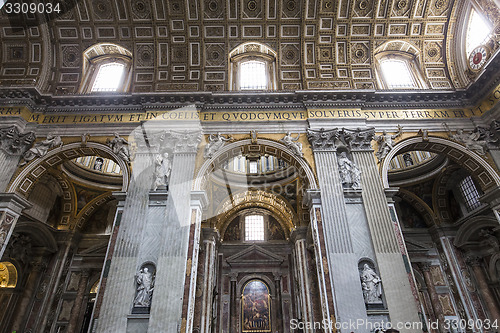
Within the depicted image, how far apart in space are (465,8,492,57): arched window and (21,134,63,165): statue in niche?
52.5 ft

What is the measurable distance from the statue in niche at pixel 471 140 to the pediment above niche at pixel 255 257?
34.4ft

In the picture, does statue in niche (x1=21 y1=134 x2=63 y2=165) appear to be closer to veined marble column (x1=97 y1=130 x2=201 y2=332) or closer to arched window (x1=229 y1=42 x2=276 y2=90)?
veined marble column (x1=97 y1=130 x2=201 y2=332)

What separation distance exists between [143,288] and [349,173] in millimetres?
7429

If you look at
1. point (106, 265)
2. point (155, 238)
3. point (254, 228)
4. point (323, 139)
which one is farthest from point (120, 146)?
point (254, 228)

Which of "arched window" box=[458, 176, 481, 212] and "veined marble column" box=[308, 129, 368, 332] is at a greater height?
"arched window" box=[458, 176, 481, 212]

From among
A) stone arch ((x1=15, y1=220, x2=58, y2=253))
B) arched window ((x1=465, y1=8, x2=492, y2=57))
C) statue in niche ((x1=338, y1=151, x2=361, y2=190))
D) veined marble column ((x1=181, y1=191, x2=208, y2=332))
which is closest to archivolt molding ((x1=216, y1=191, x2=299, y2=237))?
statue in niche ((x1=338, y1=151, x2=361, y2=190))

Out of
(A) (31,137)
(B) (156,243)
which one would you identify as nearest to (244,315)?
(B) (156,243)

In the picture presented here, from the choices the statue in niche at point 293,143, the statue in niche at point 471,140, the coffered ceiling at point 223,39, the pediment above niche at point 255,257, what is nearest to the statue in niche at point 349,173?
the statue in niche at point 293,143

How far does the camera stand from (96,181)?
50.6 ft

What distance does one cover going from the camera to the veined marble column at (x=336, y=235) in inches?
312

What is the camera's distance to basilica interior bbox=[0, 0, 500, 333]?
28.6 feet

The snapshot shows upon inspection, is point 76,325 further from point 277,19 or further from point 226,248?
point 277,19

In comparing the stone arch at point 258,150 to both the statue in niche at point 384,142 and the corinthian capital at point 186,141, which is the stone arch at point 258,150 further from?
Result: the statue in niche at point 384,142

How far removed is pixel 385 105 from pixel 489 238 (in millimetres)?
7341
